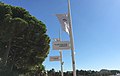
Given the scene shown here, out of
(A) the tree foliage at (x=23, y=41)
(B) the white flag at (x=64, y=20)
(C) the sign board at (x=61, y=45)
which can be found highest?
(A) the tree foliage at (x=23, y=41)

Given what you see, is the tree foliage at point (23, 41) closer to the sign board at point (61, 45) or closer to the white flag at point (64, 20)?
the white flag at point (64, 20)

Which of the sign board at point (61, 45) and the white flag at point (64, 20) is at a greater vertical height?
the white flag at point (64, 20)

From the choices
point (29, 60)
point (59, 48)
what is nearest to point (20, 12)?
point (29, 60)

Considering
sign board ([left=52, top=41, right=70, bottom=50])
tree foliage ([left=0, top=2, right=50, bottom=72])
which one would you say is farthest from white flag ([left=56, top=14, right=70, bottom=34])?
tree foliage ([left=0, top=2, right=50, bottom=72])

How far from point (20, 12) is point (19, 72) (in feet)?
28.2

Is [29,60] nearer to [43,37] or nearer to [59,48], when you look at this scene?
[43,37]

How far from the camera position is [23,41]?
1374 inches

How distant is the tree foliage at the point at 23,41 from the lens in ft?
108

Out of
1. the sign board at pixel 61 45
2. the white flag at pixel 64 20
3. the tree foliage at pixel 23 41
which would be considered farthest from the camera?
the tree foliage at pixel 23 41

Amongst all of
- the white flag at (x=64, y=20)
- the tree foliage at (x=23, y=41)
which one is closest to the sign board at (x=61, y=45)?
the white flag at (x=64, y=20)

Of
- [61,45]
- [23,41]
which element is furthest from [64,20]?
[23,41]

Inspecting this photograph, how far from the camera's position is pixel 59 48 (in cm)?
1201

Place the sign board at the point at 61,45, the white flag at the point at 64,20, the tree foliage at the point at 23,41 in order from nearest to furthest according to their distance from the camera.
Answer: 1. the sign board at the point at 61,45
2. the white flag at the point at 64,20
3. the tree foliage at the point at 23,41

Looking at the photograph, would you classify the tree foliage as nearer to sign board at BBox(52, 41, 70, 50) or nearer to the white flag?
the white flag
